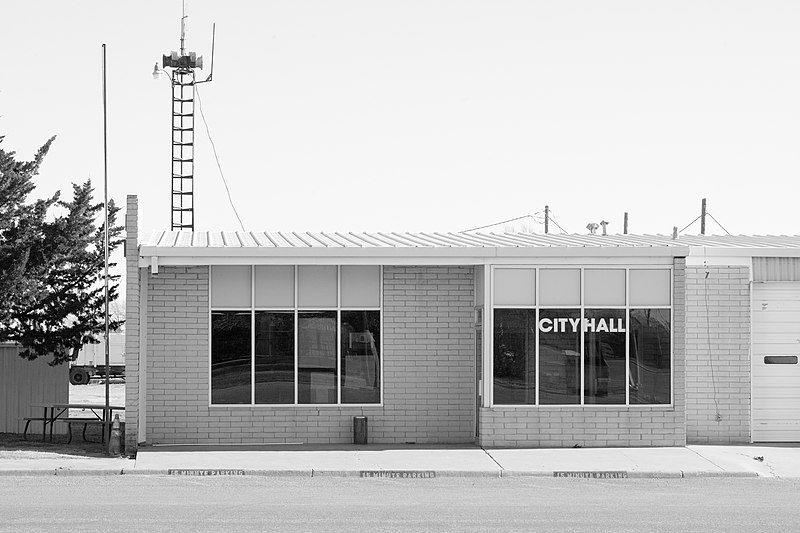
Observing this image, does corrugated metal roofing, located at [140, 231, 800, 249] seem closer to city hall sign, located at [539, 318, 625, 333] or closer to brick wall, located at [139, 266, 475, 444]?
brick wall, located at [139, 266, 475, 444]

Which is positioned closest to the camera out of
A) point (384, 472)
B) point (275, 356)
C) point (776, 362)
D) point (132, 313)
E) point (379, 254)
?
point (384, 472)

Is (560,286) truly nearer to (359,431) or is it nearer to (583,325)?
(583,325)

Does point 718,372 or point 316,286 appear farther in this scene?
point 718,372

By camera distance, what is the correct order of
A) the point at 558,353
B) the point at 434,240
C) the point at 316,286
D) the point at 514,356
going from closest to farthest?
the point at 514,356, the point at 558,353, the point at 316,286, the point at 434,240

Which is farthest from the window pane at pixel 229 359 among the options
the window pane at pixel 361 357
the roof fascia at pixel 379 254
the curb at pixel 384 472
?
the curb at pixel 384 472

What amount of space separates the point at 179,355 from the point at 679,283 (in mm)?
8126

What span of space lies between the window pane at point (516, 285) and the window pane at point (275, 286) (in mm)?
3350

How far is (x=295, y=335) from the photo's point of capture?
62.4ft

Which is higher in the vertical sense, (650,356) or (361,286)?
(361,286)

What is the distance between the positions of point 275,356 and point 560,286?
475 cm

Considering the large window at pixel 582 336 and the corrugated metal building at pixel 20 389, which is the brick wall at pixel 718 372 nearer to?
Answer: the large window at pixel 582 336

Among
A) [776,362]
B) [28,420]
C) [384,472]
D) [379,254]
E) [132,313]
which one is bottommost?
[384,472]

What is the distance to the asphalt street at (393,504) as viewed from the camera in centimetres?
1181

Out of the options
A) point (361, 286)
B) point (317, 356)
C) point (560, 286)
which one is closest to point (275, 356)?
point (317, 356)
